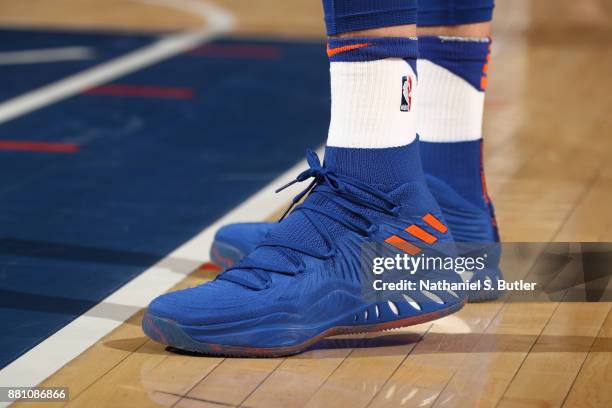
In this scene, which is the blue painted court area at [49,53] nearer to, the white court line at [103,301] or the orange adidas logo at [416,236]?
the white court line at [103,301]

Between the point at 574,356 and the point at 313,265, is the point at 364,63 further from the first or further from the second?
the point at 574,356

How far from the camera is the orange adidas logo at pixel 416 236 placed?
155 centimetres

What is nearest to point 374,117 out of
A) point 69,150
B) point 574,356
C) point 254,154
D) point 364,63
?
point 364,63

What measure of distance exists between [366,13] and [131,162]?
50.4 inches

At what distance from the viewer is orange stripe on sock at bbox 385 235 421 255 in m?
1.55

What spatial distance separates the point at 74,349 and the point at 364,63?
579mm

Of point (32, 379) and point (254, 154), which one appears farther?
point (254, 154)

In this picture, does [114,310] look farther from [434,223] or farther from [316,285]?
[434,223]

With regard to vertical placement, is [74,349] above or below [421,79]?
below

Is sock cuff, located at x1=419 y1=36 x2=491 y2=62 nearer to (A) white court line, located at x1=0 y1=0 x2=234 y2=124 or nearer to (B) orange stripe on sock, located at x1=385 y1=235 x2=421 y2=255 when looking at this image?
(B) orange stripe on sock, located at x1=385 y1=235 x2=421 y2=255

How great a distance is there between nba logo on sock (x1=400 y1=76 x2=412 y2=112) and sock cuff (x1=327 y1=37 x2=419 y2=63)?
3 cm

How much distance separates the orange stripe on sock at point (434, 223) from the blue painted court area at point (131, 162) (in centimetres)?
56

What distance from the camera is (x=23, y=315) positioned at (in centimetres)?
167

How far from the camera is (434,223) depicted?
1.59 meters
